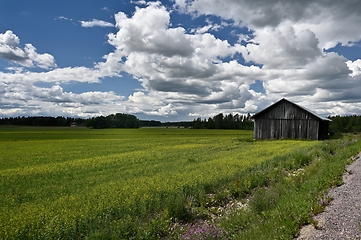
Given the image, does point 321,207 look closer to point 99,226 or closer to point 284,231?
point 284,231

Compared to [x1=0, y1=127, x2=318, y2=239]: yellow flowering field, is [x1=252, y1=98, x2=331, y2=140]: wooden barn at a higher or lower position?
higher

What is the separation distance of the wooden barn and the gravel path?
38.8 m

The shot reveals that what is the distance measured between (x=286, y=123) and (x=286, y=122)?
172 millimetres

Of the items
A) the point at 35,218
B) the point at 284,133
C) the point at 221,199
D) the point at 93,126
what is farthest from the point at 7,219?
the point at 93,126

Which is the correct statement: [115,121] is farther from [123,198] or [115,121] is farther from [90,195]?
[123,198]

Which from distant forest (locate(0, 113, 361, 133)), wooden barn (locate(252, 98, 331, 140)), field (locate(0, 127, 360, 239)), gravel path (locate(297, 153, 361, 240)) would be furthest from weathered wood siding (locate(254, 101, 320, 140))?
distant forest (locate(0, 113, 361, 133))

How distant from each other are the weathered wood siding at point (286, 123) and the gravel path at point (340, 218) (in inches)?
1527

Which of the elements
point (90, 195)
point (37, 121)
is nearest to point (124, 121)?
point (37, 121)

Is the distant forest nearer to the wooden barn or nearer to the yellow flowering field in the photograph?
the wooden barn

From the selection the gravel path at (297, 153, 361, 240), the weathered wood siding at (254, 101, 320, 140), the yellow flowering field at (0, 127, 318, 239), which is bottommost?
the yellow flowering field at (0, 127, 318, 239)

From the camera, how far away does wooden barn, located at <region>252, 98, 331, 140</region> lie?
46000mm

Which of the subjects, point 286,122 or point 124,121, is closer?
point 286,122

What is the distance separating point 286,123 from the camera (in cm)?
4766

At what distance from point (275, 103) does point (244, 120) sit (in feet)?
324
